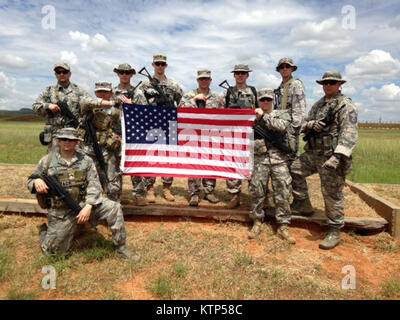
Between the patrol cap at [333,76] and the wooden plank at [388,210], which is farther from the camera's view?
the wooden plank at [388,210]

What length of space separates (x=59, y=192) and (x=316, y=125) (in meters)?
4.32

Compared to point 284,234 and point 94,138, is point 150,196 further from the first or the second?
point 284,234

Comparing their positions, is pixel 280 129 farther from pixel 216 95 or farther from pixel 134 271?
pixel 134 271

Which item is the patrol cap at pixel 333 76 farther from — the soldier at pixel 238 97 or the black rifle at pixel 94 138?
the black rifle at pixel 94 138

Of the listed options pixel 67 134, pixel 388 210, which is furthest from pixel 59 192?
pixel 388 210

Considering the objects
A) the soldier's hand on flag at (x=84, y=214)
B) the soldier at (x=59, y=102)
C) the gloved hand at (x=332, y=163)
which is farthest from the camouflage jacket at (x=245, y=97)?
the soldier's hand on flag at (x=84, y=214)

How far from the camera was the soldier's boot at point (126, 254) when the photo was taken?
423 centimetres

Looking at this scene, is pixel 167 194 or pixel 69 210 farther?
pixel 167 194

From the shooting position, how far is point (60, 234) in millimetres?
4281

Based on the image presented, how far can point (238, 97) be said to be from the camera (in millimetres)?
6020

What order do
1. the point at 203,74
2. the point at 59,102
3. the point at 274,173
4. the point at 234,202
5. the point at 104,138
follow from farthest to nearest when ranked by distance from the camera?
the point at 234,202
the point at 203,74
the point at 59,102
the point at 104,138
the point at 274,173
